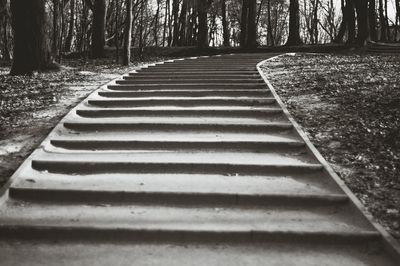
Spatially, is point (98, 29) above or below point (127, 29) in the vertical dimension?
above

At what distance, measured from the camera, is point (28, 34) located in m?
12.2

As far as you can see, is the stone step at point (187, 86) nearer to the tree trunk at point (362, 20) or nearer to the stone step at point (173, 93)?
the stone step at point (173, 93)

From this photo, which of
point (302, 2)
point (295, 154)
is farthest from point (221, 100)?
point (302, 2)

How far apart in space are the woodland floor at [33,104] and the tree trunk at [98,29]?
8.93m

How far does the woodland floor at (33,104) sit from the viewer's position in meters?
5.99

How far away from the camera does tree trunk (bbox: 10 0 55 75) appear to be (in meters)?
12.1

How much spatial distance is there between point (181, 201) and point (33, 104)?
4.95 m

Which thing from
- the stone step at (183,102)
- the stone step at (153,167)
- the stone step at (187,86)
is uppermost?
the stone step at (187,86)

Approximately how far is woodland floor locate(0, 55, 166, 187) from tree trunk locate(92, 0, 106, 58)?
8.93m

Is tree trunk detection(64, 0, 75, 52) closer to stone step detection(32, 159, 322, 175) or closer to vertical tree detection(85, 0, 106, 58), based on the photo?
vertical tree detection(85, 0, 106, 58)

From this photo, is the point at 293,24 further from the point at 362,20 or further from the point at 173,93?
the point at 173,93

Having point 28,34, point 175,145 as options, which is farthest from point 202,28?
point 175,145

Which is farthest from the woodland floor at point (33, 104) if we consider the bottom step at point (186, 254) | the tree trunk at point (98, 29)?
the tree trunk at point (98, 29)

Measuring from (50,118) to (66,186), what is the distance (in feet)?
8.99
